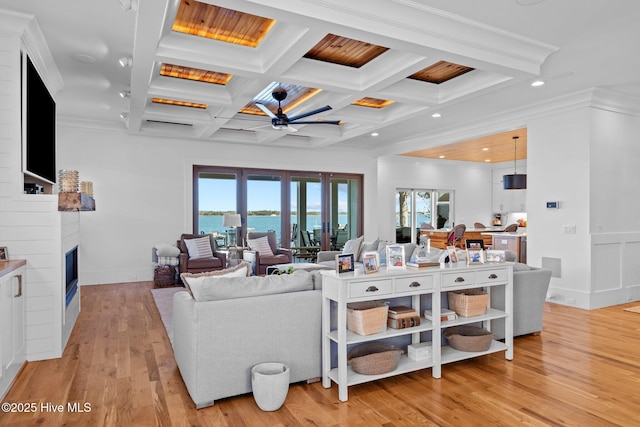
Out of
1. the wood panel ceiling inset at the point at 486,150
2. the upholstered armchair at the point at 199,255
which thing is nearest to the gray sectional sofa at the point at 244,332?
the upholstered armchair at the point at 199,255

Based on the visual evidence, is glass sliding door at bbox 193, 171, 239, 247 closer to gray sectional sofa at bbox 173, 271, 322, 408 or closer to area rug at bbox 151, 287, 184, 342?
area rug at bbox 151, 287, 184, 342

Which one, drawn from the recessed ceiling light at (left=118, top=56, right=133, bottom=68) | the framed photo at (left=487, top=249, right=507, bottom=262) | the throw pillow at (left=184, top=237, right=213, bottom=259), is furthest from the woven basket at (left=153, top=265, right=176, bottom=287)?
the framed photo at (left=487, top=249, right=507, bottom=262)

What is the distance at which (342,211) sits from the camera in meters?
9.92

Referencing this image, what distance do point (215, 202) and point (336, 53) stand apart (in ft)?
16.6

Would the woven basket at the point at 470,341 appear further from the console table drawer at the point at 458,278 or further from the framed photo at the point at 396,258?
the framed photo at the point at 396,258

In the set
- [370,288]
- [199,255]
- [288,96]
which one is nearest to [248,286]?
[370,288]

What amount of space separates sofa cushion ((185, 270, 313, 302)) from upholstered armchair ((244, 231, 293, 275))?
427 centimetres

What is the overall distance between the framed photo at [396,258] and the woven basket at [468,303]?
28.0 inches

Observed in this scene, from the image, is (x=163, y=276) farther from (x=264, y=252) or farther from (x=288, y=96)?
(x=288, y=96)

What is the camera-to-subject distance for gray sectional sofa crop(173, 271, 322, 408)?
8.96 ft

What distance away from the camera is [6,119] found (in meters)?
3.50

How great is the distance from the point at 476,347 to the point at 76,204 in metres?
3.81

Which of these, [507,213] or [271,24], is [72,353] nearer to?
[271,24]

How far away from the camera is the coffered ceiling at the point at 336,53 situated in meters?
3.20
